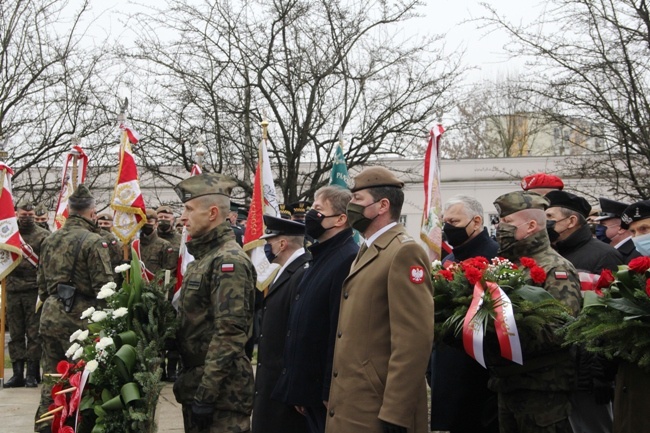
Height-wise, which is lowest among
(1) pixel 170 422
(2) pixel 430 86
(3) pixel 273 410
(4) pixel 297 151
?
(1) pixel 170 422

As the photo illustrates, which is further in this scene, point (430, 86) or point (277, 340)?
point (430, 86)

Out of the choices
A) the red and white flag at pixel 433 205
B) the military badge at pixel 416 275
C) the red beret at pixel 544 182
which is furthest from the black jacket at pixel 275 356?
the red and white flag at pixel 433 205

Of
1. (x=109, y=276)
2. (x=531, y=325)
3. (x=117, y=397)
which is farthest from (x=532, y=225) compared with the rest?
(x=109, y=276)

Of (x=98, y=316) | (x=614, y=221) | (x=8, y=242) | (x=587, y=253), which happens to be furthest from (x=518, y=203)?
(x=8, y=242)

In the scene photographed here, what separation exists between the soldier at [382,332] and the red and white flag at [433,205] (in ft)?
16.3

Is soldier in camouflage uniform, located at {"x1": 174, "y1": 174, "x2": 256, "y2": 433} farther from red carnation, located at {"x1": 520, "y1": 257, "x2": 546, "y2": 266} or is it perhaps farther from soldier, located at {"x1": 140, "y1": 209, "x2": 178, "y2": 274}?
soldier, located at {"x1": 140, "y1": 209, "x2": 178, "y2": 274}

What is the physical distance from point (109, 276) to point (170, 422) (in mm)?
1934

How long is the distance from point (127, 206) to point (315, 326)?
6181mm

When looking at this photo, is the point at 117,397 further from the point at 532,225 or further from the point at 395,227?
the point at 532,225

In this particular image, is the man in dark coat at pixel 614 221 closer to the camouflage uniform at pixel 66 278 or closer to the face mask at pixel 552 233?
the face mask at pixel 552 233

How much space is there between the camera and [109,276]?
27.2 feet

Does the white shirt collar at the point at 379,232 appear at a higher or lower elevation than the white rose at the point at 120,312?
higher

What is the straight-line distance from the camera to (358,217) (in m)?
4.86

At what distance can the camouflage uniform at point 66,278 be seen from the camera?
26.6ft
